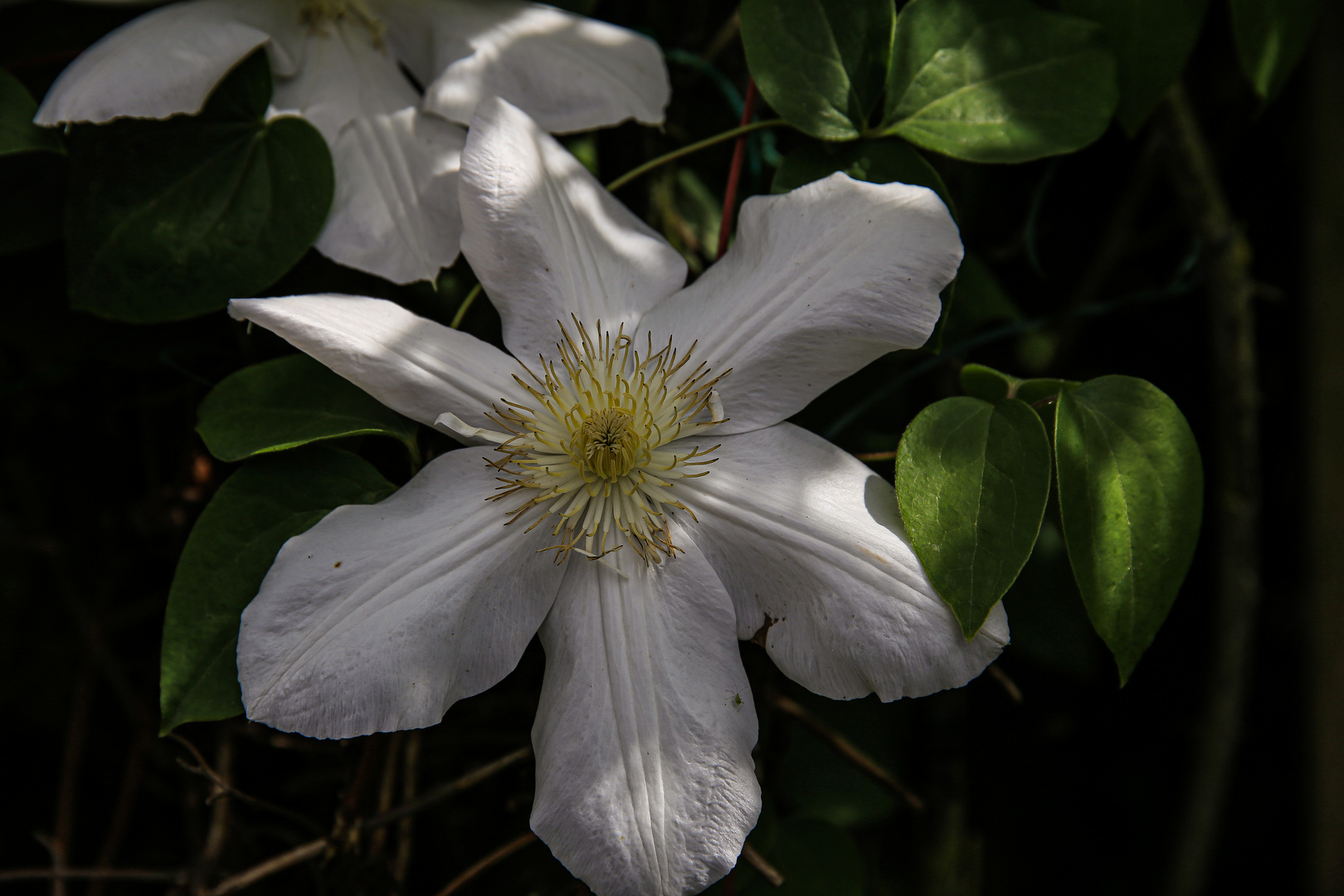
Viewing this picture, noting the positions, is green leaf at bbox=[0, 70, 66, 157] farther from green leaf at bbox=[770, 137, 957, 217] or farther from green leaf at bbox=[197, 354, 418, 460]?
green leaf at bbox=[770, 137, 957, 217]

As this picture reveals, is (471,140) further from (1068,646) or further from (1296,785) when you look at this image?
(1296,785)

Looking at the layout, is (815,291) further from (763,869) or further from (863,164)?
(763,869)

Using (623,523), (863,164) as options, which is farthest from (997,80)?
(623,523)

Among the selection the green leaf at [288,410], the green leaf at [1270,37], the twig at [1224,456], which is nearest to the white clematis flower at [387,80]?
the green leaf at [288,410]

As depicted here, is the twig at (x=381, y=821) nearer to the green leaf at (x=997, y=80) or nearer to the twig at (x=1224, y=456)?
the green leaf at (x=997, y=80)

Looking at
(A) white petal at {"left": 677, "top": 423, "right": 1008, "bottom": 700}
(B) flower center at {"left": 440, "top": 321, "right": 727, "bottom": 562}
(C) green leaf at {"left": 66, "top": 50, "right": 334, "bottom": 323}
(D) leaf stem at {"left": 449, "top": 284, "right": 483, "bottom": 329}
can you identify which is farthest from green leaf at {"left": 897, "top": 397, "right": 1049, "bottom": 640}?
(C) green leaf at {"left": 66, "top": 50, "right": 334, "bottom": 323}

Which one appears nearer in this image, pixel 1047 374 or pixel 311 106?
pixel 311 106

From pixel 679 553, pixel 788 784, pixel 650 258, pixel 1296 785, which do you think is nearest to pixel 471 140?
pixel 650 258
